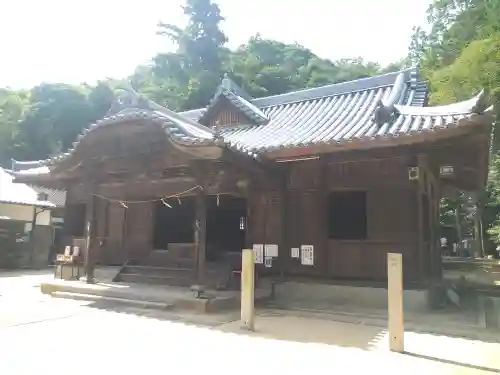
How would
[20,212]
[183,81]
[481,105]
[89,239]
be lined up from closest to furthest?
[481,105] < [89,239] < [20,212] < [183,81]

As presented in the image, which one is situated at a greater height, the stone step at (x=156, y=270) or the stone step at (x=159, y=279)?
the stone step at (x=156, y=270)

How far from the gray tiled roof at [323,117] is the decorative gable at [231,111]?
5 cm

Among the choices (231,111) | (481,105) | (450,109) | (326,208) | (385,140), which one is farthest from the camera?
(231,111)

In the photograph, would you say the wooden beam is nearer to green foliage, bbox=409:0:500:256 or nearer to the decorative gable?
the decorative gable

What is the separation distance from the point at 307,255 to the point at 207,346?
4905 millimetres

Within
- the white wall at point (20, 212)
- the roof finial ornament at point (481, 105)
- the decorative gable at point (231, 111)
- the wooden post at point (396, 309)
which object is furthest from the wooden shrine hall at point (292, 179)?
the white wall at point (20, 212)

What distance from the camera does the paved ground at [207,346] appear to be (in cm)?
472

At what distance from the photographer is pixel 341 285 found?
943 cm

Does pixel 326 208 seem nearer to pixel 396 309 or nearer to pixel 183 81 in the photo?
pixel 396 309

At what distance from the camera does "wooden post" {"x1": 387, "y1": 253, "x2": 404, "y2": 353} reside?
5539mm

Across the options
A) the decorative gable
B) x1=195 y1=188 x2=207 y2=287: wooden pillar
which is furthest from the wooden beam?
the decorative gable

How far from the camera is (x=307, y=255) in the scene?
10.1 meters

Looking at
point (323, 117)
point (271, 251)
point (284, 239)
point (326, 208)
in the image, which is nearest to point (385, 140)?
point (326, 208)

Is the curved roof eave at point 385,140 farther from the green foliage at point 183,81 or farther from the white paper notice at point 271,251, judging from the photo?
the green foliage at point 183,81
